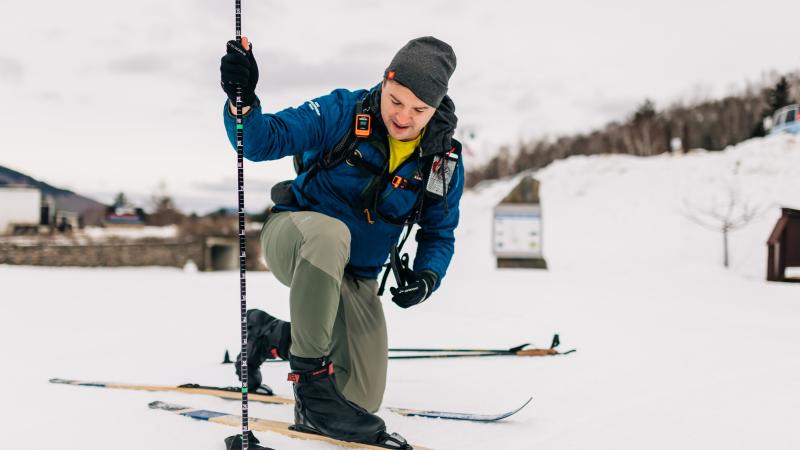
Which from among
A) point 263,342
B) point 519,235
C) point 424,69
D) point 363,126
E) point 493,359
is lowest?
point 493,359

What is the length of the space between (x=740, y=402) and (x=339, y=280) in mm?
2379

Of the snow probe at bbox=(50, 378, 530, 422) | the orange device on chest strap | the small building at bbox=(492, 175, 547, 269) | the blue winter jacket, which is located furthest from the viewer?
the small building at bbox=(492, 175, 547, 269)

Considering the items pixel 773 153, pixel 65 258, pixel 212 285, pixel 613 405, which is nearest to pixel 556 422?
pixel 613 405

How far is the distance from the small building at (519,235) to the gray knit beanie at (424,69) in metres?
9.65

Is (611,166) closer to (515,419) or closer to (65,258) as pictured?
(65,258)

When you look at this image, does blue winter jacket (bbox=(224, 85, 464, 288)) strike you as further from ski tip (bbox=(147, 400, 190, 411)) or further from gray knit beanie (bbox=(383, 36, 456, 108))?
ski tip (bbox=(147, 400, 190, 411))

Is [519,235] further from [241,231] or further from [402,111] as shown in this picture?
[241,231]

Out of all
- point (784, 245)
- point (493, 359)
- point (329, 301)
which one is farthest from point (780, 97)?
point (329, 301)

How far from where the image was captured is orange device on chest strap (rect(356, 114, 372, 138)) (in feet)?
Answer: 8.63

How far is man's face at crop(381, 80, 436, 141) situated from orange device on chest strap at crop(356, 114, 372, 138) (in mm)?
74

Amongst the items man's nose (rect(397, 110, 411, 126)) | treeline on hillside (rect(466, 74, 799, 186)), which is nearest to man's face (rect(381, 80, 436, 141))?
man's nose (rect(397, 110, 411, 126))

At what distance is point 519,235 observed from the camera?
1212 cm

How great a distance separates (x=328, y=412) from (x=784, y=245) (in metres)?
10.4

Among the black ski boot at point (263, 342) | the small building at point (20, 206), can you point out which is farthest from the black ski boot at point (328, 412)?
the small building at point (20, 206)
